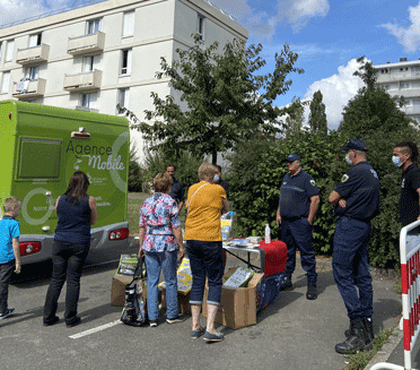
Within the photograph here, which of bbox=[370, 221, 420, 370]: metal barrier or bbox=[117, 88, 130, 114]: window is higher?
bbox=[117, 88, 130, 114]: window

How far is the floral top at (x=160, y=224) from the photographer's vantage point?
4.13 m

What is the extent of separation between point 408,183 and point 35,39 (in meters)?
34.8

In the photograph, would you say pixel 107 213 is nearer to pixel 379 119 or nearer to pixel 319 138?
pixel 319 138

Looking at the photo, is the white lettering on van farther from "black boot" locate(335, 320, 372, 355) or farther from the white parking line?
"black boot" locate(335, 320, 372, 355)

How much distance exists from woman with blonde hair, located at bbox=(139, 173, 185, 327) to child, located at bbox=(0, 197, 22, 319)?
4.90 ft

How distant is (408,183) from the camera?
14.0ft

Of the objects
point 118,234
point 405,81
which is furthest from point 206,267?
point 405,81

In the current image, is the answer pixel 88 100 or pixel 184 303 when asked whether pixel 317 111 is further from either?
pixel 184 303

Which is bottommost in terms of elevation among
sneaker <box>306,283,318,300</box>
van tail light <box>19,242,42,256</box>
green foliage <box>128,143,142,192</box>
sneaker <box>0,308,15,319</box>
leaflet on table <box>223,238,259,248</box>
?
sneaker <box>0,308,15,319</box>

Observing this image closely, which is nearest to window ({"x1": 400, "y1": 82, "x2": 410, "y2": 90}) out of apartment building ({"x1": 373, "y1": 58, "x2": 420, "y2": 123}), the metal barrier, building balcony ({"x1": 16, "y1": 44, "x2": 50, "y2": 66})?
apartment building ({"x1": 373, "y1": 58, "x2": 420, "y2": 123})

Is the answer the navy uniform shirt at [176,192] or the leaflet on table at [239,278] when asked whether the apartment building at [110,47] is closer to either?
the navy uniform shirt at [176,192]

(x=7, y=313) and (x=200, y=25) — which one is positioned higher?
(x=200, y=25)

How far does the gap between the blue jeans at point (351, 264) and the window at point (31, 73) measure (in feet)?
110

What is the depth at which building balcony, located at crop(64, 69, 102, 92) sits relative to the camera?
1063 inches
